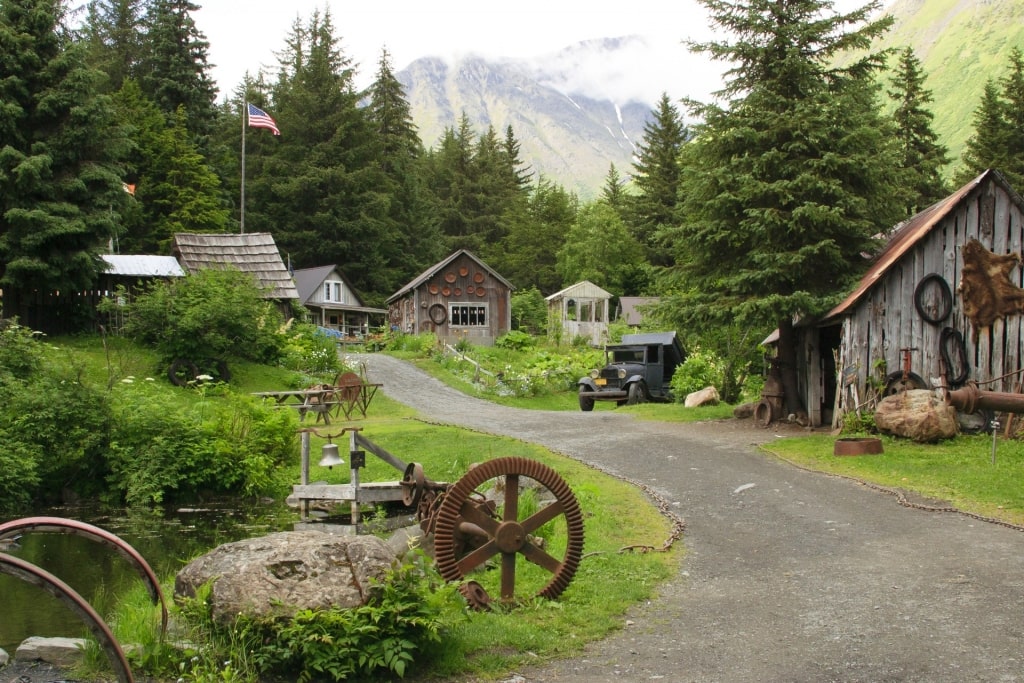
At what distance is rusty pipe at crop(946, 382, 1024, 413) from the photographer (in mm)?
10672

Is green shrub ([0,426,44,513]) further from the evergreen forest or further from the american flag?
the american flag

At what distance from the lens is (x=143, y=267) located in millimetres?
32562

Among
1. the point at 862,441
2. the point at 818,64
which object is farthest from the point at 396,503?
the point at 818,64

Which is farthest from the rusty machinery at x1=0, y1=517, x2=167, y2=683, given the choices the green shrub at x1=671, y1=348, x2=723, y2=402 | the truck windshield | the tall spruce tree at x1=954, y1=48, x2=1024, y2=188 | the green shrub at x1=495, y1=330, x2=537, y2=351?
the tall spruce tree at x1=954, y1=48, x2=1024, y2=188

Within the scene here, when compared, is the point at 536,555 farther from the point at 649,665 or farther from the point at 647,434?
the point at 647,434

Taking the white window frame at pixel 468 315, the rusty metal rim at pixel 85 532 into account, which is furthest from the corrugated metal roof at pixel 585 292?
the rusty metal rim at pixel 85 532

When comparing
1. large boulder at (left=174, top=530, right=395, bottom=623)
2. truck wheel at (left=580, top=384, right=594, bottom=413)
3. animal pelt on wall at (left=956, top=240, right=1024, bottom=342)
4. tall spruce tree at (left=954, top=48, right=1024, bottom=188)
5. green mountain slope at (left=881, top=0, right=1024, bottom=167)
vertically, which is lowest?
large boulder at (left=174, top=530, right=395, bottom=623)

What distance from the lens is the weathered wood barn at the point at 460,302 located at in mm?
48219

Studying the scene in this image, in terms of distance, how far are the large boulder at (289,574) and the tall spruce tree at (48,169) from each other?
79.0ft

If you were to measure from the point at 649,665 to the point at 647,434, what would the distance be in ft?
44.4

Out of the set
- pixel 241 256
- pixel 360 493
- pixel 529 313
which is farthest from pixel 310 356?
pixel 529 313

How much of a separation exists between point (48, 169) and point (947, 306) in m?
25.7

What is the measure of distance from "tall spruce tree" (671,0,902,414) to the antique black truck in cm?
806

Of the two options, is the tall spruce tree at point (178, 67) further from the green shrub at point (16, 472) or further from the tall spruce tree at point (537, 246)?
the green shrub at point (16, 472)
